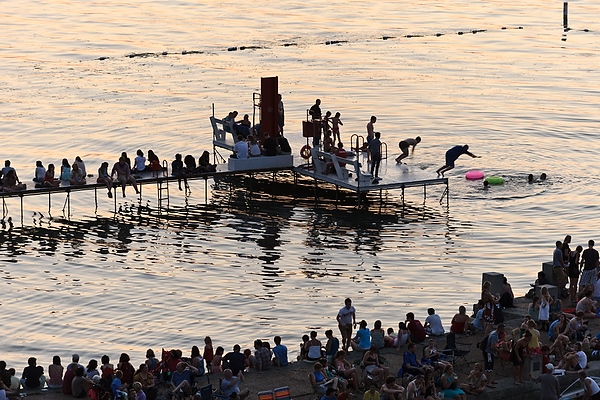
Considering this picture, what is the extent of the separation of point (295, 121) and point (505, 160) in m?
13.7

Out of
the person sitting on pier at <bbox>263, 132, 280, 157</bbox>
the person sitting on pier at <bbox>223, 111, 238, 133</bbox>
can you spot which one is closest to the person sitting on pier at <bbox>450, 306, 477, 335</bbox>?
the person sitting on pier at <bbox>263, 132, 280, 157</bbox>

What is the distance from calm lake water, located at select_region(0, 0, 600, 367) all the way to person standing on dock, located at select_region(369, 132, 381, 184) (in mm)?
1713

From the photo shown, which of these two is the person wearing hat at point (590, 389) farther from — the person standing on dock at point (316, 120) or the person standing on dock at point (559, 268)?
the person standing on dock at point (316, 120)

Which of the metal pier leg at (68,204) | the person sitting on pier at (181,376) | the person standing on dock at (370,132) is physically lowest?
the person sitting on pier at (181,376)

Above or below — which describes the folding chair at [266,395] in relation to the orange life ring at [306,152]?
A: below

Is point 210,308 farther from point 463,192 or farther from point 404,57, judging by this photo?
point 404,57

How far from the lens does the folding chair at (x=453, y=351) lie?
3344cm

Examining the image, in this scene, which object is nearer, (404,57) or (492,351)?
(492,351)

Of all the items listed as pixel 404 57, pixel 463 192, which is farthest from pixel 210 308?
pixel 404 57

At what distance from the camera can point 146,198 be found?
5628 centimetres

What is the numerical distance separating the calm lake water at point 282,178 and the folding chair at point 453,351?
271 inches

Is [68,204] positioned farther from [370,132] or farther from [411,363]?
[411,363]

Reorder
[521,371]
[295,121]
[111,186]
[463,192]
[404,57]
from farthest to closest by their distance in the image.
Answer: [404,57] → [295,121] → [463,192] → [111,186] → [521,371]

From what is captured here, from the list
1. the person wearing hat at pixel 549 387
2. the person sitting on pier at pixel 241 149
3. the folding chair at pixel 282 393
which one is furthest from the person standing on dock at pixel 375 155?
the folding chair at pixel 282 393
